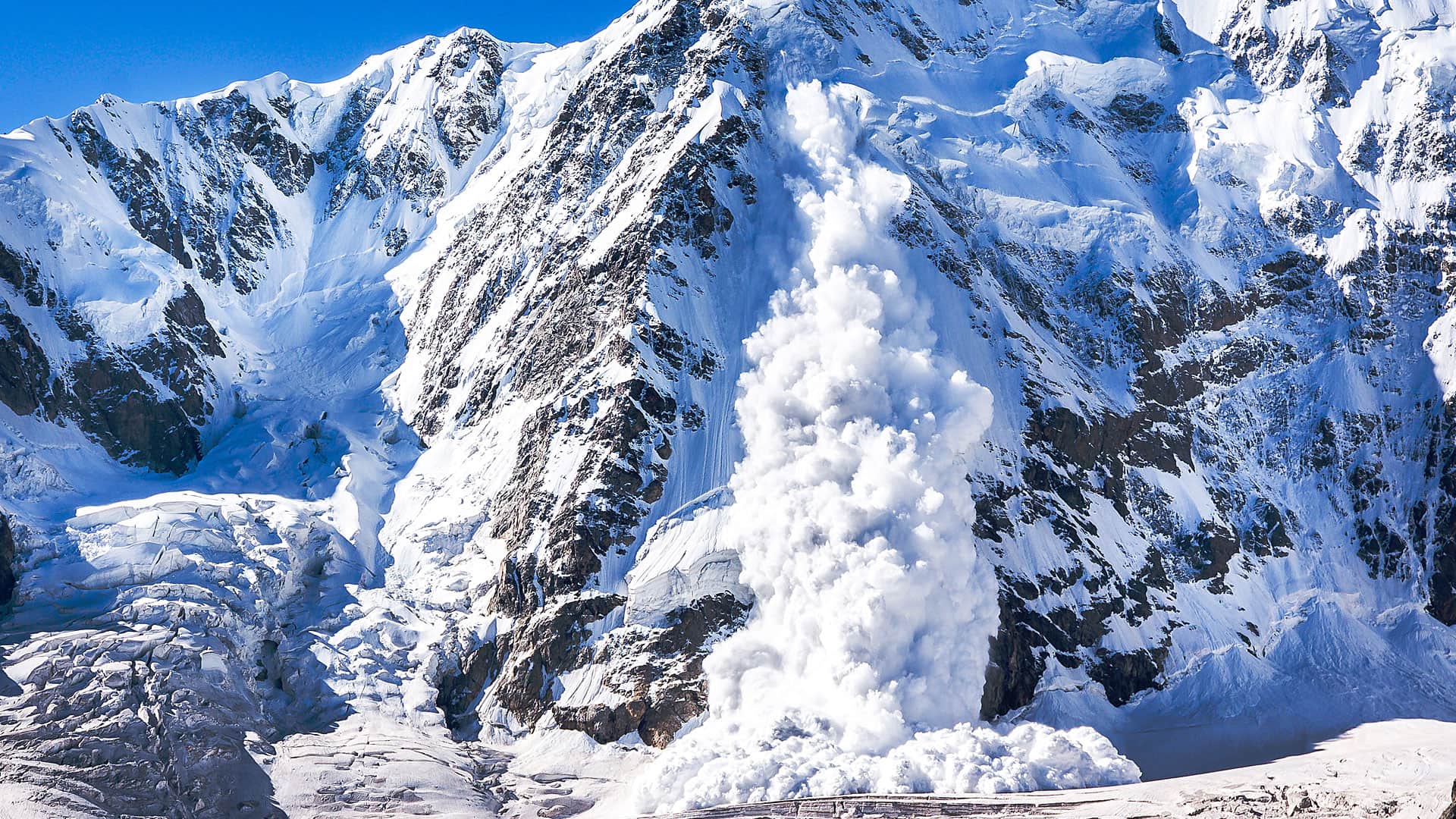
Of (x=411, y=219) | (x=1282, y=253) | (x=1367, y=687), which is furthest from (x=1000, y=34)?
(x=1367, y=687)

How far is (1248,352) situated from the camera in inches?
5640

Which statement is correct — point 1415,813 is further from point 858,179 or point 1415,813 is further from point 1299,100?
point 1299,100

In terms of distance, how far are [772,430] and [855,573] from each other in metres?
17.5

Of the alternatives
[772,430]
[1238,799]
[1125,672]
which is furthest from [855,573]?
[1238,799]

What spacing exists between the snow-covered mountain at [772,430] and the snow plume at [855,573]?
399mm

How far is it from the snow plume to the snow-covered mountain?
399mm

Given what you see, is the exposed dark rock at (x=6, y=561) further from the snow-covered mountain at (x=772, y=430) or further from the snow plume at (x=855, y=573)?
the snow plume at (x=855, y=573)

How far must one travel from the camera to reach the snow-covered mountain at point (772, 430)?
105 meters

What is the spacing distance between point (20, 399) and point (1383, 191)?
146 m

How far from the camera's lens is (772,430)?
393 feet

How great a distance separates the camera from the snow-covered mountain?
105 metres

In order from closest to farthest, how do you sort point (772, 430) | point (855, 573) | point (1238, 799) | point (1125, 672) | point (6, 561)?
point (1238, 799)
point (855, 573)
point (6, 561)
point (1125, 672)
point (772, 430)

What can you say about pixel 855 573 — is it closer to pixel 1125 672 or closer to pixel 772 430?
pixel 772 430

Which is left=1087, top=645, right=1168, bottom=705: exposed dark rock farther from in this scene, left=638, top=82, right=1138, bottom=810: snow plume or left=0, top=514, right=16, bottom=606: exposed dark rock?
left=0, top=514, right=16, bottom=606: exposed dark rock
